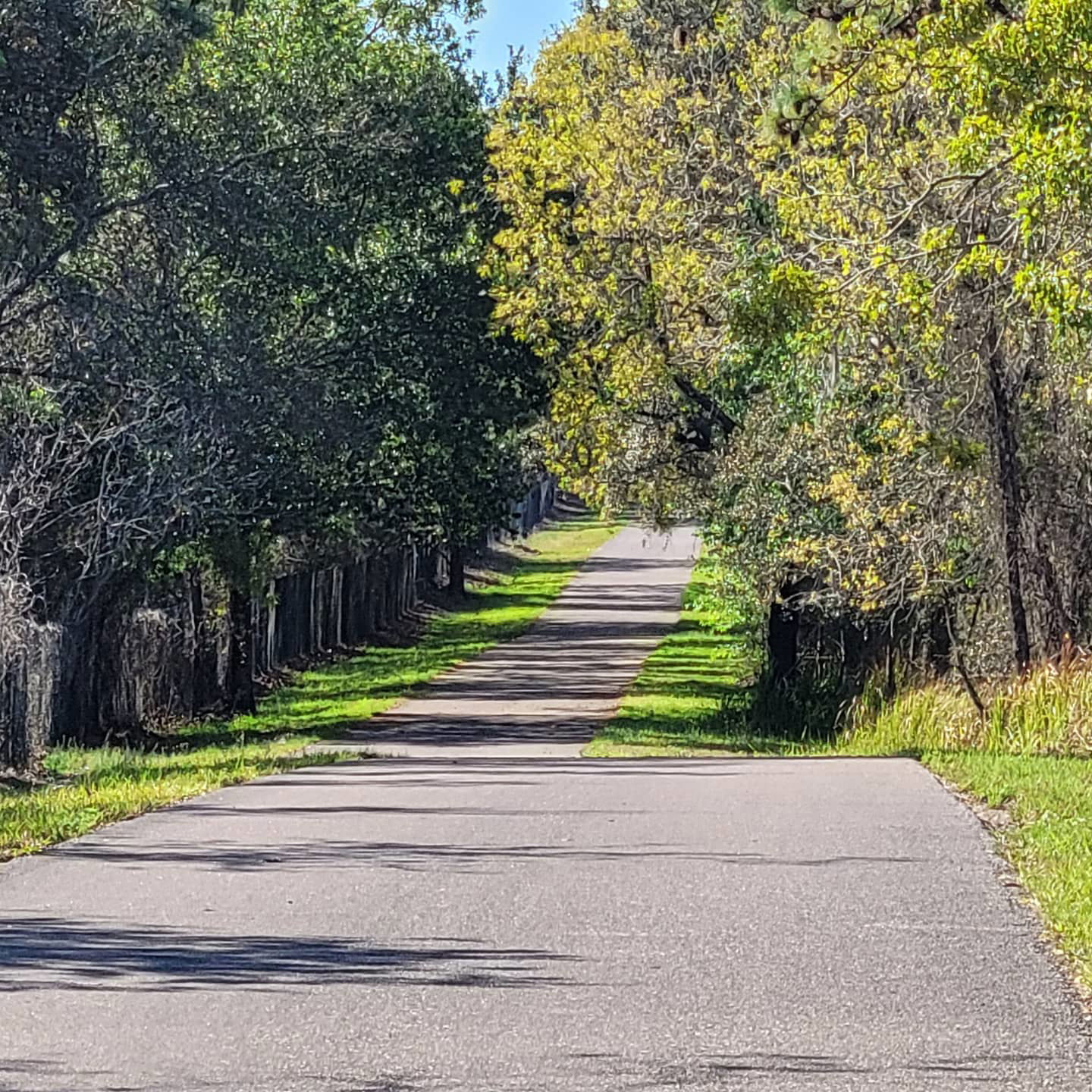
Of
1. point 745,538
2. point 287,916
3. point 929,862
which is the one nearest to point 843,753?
point 745,538

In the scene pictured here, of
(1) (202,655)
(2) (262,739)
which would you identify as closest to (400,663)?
(1) (202,655)

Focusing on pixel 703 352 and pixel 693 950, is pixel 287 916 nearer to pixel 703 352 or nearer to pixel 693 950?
pixel 693 950

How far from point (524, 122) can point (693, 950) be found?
19098 millimetres

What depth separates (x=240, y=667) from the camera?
102 ft

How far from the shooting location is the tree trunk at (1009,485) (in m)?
21.1

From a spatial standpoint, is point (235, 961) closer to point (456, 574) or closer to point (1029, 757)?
point (1029, 757)

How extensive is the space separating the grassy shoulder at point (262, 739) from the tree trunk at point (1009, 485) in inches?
305

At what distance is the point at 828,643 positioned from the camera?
95.8 feet

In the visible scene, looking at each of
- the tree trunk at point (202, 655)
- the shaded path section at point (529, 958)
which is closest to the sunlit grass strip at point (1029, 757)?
the shaded path section at point (529, 958)

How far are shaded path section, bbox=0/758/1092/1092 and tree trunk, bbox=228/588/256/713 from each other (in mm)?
16786

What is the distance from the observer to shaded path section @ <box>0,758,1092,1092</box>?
267 inches

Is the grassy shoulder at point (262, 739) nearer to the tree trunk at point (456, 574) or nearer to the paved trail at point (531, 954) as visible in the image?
the tree trunk at point (456, 574)

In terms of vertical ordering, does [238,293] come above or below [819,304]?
above

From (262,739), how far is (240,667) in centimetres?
490
